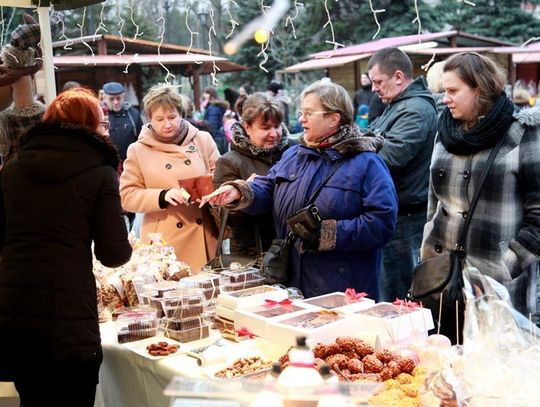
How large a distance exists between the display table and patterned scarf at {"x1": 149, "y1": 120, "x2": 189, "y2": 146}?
1.30 metres

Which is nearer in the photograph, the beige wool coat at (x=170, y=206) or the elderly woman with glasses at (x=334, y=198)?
the elderly woman with glasses at (x=334, y=198)

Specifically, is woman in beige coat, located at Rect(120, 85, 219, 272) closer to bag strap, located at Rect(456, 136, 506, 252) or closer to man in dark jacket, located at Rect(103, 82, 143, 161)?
bag strap, located at Rect(456, 136, 506, 252)

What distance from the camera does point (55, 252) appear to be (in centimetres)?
Answer: 215

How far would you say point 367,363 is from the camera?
1985 mm

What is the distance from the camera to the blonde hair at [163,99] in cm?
366

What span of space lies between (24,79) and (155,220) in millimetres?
1097

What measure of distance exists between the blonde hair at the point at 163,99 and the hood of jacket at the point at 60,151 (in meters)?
1.44

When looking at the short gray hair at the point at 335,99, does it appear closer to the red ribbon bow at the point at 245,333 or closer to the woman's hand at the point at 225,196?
the woman's hand at the point at 225,196

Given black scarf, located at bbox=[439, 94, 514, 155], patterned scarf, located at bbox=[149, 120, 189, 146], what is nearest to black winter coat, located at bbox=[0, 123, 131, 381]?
black scarf, located at bbox=[439, 94, 514, 155]

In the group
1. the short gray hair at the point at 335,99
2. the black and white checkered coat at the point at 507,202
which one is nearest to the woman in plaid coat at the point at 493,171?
the black and white checkered coat at the point at 507,202

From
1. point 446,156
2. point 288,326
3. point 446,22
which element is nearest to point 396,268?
point 446,156

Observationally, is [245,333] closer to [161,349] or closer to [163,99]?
[161,349]

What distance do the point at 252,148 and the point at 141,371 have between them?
1.40m

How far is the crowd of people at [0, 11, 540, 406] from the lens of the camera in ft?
7.09
